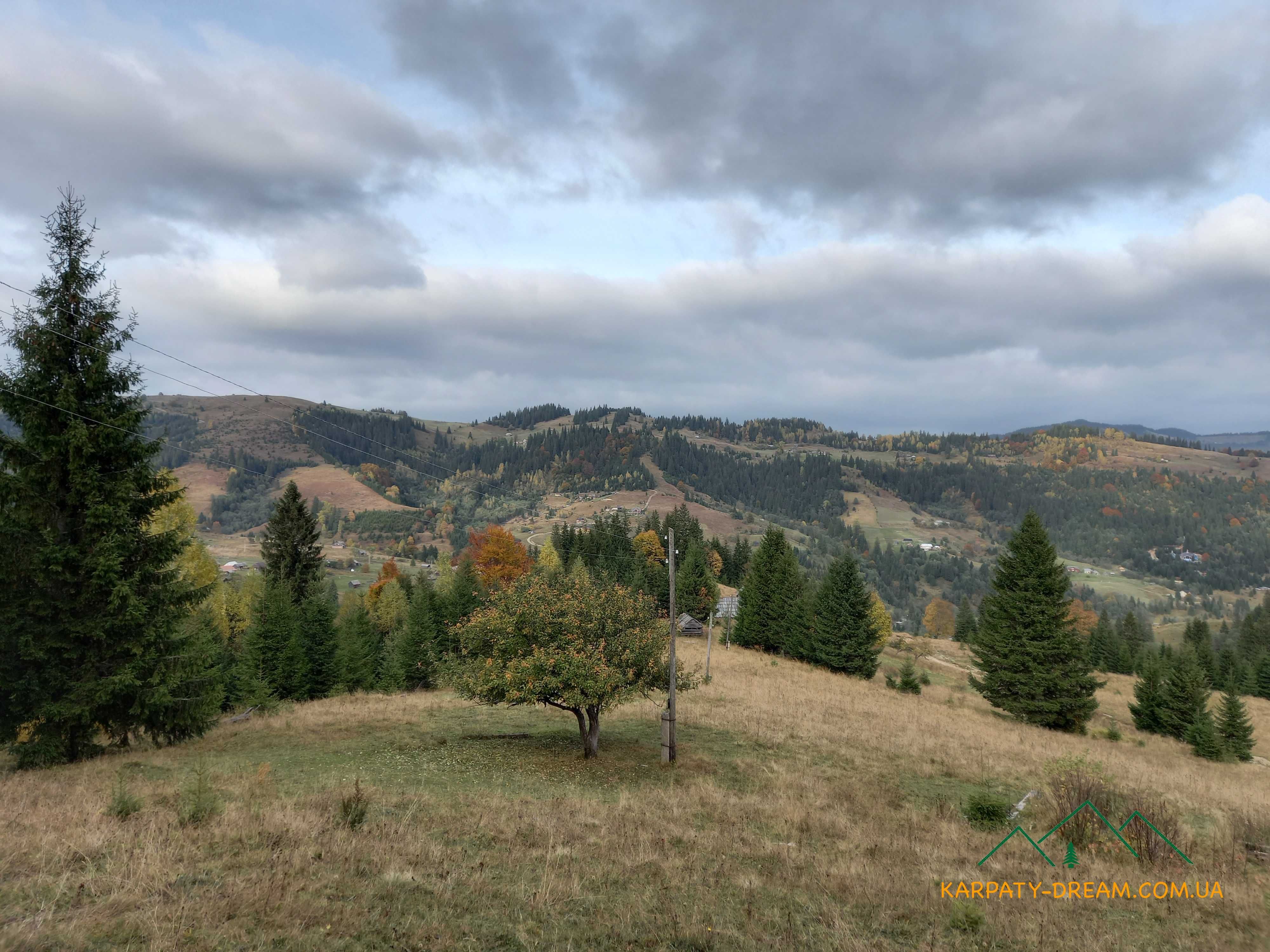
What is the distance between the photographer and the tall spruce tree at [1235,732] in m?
37.5

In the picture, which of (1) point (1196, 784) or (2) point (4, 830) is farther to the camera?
(1) point (1196, 784)

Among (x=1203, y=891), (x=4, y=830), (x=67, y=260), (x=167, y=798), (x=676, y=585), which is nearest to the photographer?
(x=4, y=830)

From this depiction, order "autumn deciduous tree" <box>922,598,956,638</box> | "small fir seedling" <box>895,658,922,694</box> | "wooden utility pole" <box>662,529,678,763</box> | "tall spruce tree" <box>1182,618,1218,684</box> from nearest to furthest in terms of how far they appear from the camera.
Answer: "wooden utility pole" <box>662,529,678,763</box>
"small fir seedling" <box>895,658,922,694</box>
"tall spruce tree" <box>1182,618,1218,684</box>
"autumn deciduous tree" <box>922,598,956,638</box>

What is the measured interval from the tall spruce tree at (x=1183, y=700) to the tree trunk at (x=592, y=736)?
43.5m

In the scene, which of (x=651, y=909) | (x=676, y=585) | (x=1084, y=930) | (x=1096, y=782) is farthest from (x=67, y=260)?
(x=676, y=585)

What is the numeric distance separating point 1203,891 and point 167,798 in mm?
21906

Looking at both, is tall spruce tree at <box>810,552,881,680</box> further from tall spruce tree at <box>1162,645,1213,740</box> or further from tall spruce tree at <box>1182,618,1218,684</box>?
tall spruce tree at <box>1182,618,1218,684</box>

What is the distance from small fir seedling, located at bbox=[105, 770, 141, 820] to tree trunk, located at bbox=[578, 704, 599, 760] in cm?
1295

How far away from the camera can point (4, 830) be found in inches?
436

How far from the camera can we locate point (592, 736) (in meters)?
23.2

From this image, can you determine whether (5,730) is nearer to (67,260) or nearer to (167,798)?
(167,798)

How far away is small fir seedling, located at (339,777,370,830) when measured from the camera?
486 inches

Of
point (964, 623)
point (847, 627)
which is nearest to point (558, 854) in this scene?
point (847, 627)

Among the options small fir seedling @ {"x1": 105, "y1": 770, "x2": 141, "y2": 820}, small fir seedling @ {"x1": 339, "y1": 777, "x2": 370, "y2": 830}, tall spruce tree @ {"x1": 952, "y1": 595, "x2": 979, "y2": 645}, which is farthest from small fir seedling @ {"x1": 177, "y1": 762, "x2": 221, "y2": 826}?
tall spruce tree @ {"x1": 952, "y1": 595, "x2": 979, "y2": 645}
